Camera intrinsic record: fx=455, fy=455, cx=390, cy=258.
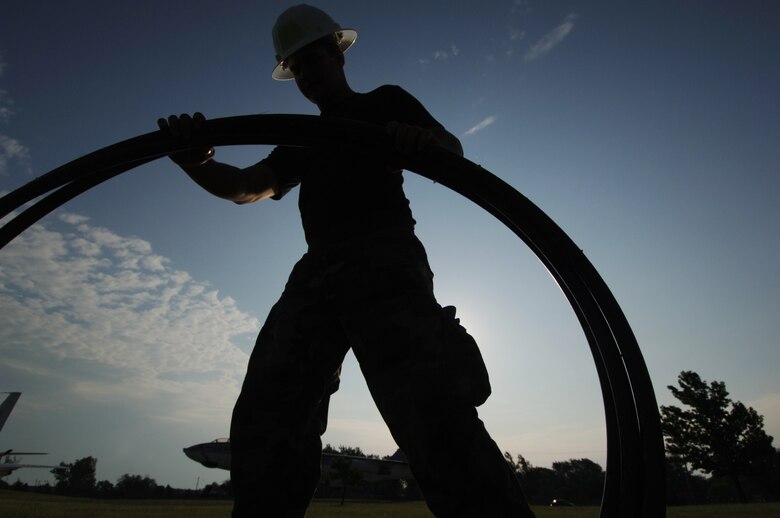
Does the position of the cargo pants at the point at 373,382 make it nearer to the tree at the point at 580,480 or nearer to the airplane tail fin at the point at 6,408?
the airplane tail fin at the point at 6,408

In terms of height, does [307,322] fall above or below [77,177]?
below

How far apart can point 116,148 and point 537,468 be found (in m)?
110

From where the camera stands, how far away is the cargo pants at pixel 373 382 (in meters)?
1.50

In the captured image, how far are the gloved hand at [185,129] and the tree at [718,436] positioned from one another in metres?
46.0

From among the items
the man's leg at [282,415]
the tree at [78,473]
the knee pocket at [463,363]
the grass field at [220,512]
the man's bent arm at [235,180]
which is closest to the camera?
the knee pocket at [463,363]

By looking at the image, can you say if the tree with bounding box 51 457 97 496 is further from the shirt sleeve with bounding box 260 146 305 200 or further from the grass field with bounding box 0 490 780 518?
the shirt sleeve with bounding box 260 146 305 200

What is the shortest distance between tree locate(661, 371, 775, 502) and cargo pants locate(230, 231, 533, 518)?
45.5 metres

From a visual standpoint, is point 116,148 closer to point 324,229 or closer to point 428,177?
point 324,229

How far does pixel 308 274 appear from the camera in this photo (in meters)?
2.03

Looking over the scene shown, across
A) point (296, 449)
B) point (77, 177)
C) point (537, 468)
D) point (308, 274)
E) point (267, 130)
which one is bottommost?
point (537, 468)

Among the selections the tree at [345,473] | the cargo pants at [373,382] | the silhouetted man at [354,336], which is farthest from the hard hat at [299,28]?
the tree at [345,473]

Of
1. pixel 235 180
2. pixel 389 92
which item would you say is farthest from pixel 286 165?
pixel 389 92

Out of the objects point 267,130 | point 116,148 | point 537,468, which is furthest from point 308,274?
point 537,468

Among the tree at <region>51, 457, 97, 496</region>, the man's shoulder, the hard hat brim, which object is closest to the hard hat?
the hard hat brim
